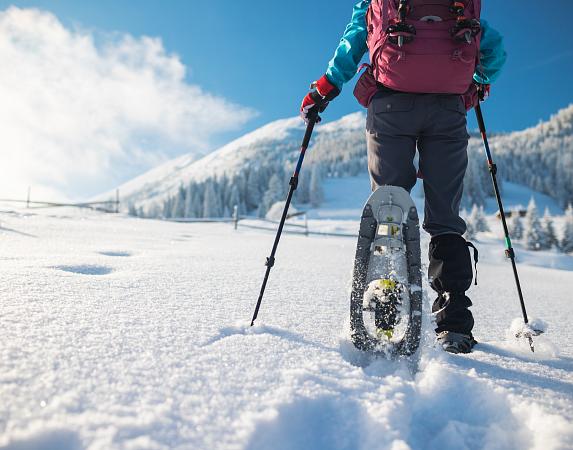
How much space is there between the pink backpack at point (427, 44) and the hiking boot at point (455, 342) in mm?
1099

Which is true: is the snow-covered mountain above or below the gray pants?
above

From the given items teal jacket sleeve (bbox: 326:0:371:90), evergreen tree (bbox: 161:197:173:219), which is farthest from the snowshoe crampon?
evergreen tree (bbox: 161:197:173:219)

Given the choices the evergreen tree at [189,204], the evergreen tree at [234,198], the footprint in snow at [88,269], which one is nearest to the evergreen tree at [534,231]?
the evergreen tree at [234,198]

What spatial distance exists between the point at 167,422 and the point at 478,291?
3.17m

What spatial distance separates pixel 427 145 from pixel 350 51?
61 centimetres

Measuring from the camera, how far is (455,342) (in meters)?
1.42

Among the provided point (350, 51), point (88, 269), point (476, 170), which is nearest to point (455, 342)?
point (350, 51)

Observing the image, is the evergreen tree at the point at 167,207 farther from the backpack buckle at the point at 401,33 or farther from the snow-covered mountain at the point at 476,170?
the backpack buckle at the point at 401,33

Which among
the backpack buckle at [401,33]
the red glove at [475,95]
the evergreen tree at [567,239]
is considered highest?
the backpack buckle at [401,33]

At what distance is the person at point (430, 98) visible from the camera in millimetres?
1452

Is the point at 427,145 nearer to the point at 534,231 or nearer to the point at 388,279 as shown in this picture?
the point at 388,279

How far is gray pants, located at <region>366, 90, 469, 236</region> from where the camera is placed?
5.26 ft

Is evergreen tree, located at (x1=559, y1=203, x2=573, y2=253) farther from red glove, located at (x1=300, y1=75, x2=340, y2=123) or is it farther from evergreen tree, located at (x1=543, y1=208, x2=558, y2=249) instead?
red glove, located at (x1=300, y1=75, x2=340, y2=123)

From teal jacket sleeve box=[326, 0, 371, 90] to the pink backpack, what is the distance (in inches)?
5.9
